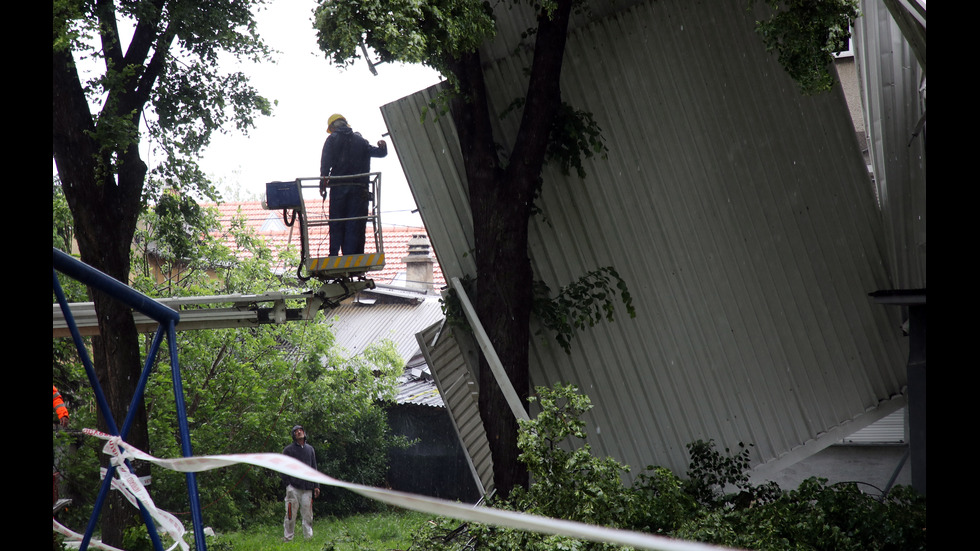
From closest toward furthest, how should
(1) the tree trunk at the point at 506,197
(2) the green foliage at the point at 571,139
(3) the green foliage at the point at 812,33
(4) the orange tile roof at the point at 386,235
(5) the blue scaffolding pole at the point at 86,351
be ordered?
(5) the blue scaffolding pole at the point at 86,351 < (3) the green foliage at the point at 812,33 < (1) the tree trunk at the point at 506,197 < (2) the green foliage at the point at 571,139 < (4) the orange tile roof at the point at 386,235

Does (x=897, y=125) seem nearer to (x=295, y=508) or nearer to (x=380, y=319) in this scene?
(x=295, y=508)

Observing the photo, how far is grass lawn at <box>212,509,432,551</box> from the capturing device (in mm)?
11742

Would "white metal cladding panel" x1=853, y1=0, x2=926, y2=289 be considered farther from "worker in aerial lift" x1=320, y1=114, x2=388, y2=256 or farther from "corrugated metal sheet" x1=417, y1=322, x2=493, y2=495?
"worker in aerial lift" x1=320, y1=114, x2=388, y2=256

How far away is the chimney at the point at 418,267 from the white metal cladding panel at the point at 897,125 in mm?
16197

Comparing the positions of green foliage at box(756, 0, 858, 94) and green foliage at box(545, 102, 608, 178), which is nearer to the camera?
green foliage at box(756, 0, 858, 94)

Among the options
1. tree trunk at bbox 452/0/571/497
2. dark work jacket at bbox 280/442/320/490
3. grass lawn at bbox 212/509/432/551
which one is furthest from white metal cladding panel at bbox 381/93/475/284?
dark work jacket at bbox 280/442/320/490

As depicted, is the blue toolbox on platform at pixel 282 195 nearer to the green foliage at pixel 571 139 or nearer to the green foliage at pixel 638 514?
the green foliage at pixel 571 139

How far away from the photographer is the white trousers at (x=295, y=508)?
13273 millimetres

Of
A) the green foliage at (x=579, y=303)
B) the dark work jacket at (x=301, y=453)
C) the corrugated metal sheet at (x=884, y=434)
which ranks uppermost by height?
the green foliage at (x=579, y=303)

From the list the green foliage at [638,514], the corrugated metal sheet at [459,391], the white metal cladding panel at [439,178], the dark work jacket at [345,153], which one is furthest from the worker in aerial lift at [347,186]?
the green foliage at [638,514]

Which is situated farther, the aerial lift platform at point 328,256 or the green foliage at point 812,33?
the aerial lift platform at point 328,256

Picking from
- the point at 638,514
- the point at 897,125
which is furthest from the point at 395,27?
the point at 897,125

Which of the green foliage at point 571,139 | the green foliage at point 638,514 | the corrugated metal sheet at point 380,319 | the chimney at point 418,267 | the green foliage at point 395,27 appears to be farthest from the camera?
the chimney at point 418,267
